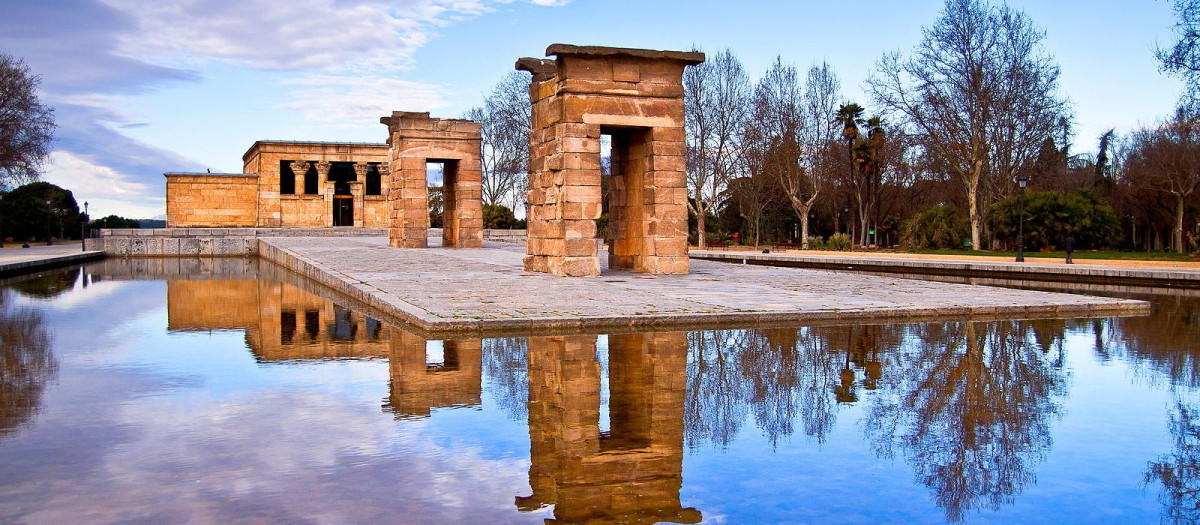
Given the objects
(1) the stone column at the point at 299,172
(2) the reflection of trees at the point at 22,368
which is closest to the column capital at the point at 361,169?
(1) the stone column at the point at 299,172

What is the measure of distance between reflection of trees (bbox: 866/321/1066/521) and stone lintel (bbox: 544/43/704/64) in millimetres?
8535

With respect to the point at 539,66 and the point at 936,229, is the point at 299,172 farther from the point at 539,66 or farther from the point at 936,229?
the point at 539,66

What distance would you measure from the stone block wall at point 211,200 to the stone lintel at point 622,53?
123 feet

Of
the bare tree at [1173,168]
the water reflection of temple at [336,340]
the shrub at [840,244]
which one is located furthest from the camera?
the bare tree at [1173,168]

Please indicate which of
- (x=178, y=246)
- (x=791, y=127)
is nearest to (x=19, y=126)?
(x=178, y=246)

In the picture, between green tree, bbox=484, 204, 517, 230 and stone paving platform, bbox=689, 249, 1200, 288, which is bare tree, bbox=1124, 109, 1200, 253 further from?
green tree, bbox=484, 204, 517, 230

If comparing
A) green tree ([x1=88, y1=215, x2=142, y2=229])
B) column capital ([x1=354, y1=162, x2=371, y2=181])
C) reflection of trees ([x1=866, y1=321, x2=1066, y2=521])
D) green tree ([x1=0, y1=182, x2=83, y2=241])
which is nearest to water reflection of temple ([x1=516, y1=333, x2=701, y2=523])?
reflection of trees ([x1=866, y1=321, x2=1066, y2=521])

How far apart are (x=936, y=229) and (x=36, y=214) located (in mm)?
44261

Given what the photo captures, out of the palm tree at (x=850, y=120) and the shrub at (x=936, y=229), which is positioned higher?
the palm tree at (x=850, y=120)

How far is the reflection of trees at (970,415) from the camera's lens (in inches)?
174

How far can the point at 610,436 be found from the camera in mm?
5234

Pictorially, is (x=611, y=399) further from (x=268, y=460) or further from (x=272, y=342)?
(x=272, y=342)

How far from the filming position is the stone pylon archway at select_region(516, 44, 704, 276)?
16094 millimetres

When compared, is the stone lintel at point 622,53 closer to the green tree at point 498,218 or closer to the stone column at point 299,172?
the green tree at point 498,218
